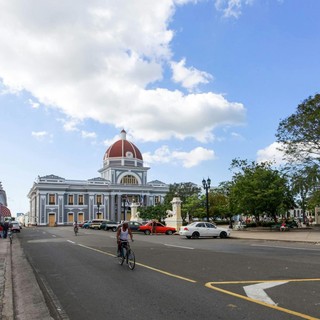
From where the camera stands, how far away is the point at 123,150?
116688 mm

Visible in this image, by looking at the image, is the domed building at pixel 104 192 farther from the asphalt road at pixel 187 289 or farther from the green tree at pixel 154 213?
the asphalt road at pixel 187 289

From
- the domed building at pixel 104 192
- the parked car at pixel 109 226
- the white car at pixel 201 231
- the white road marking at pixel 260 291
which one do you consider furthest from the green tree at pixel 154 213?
the white road marking at pixel 260 291

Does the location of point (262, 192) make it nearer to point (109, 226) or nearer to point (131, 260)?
point (109, 226)

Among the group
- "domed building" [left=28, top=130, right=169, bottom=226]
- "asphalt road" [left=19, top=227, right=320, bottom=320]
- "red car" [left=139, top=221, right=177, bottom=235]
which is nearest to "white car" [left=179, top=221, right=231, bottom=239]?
"red car" [left=139, top=221, right=177, bottom=235]

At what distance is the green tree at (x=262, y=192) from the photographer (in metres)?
46.3

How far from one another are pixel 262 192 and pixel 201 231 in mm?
14566

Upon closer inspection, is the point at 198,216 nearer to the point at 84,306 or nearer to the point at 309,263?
the point at 309,263

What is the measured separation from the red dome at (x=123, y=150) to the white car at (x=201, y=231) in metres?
81.5

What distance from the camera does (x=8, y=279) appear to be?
39.6ft

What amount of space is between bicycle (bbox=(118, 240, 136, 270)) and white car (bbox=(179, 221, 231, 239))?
19.7m

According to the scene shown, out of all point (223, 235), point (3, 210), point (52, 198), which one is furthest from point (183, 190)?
point (223, 235)

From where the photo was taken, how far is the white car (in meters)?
34.2

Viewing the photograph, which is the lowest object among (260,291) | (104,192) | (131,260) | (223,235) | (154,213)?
(223,235)

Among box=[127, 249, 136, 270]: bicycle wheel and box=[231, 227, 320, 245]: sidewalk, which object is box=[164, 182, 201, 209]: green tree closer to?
box=[231, 227, 320, 245]: sidewalk
